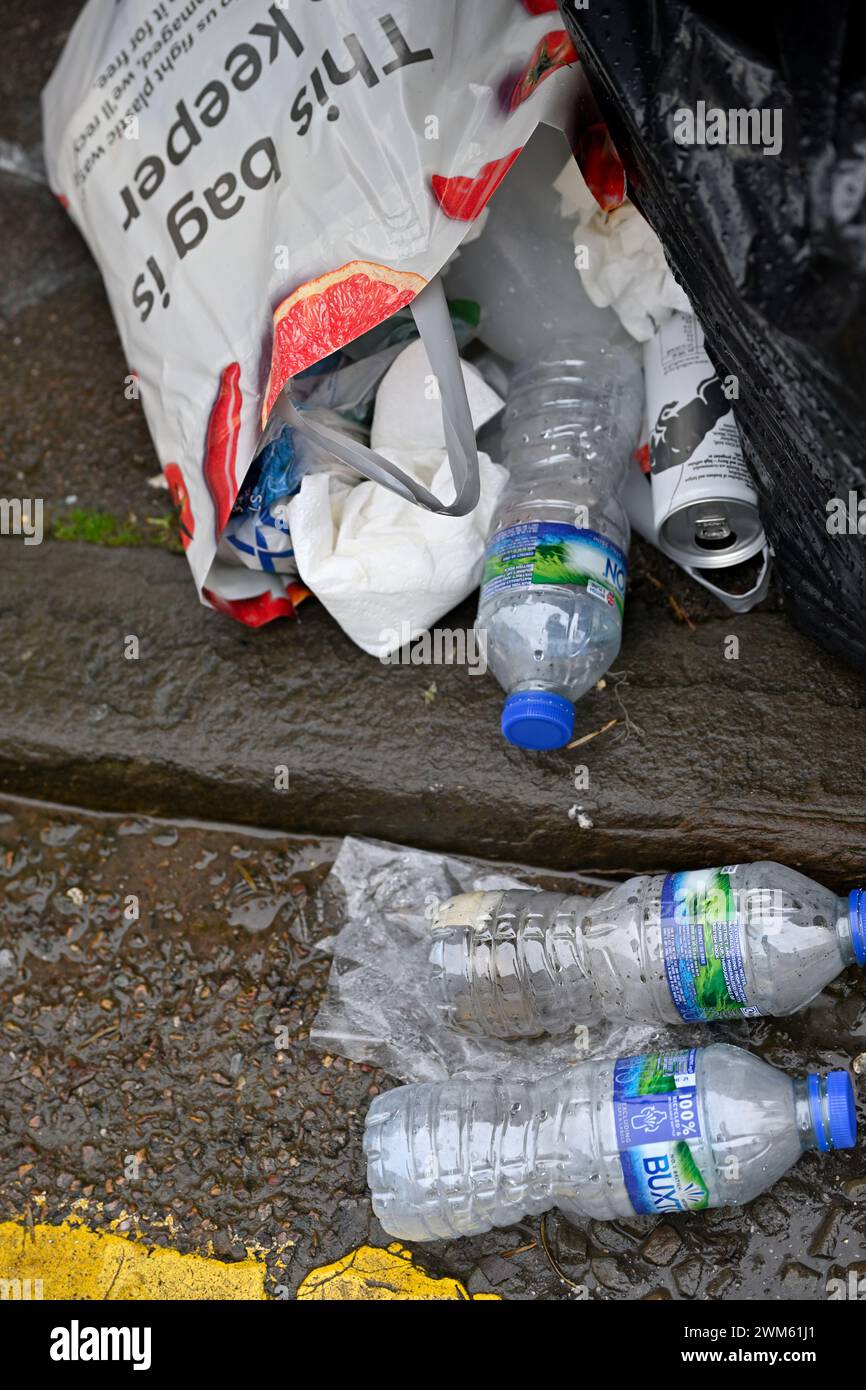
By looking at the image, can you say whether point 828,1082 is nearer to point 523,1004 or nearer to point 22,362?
point 523,1004

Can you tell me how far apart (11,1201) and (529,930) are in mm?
874

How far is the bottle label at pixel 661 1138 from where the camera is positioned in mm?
1488

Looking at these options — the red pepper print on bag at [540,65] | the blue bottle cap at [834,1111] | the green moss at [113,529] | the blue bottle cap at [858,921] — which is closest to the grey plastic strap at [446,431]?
the red pepper print on bag at [540,65]

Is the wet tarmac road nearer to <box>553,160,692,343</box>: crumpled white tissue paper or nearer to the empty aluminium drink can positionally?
the empty aluminium drink can

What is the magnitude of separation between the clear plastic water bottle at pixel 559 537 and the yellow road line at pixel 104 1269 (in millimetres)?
857

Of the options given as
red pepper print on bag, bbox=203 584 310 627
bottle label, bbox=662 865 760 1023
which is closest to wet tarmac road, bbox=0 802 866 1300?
bottle label, bbox=662 865 760 1023

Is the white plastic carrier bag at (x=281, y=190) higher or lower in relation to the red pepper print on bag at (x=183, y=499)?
higher

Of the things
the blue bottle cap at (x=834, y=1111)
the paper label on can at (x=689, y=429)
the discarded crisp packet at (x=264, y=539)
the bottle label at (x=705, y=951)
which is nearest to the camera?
the blue bottle cap at (x=834, y=1111)

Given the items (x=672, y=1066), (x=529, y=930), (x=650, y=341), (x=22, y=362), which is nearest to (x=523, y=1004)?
(x=529, y=930)

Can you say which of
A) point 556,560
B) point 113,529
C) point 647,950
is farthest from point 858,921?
point 113,529

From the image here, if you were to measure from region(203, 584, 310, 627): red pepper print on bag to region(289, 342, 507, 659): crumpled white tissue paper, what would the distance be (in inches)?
5.3

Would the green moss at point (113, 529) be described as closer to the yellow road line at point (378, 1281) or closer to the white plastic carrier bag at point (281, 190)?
the white plastic carrier bag at point (281, 190)

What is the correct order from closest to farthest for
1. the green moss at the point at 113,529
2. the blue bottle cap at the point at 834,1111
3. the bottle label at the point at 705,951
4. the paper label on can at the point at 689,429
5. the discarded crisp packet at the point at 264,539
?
the blue bottle cap at the point at 834,1111
the bottle label at the point at 705,951
the paper label on can at the point at 689,429
the discarded crisp packet at the point at 264,539
the green moss at the point at 113,529

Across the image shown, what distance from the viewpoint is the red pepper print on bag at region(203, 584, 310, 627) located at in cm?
203
